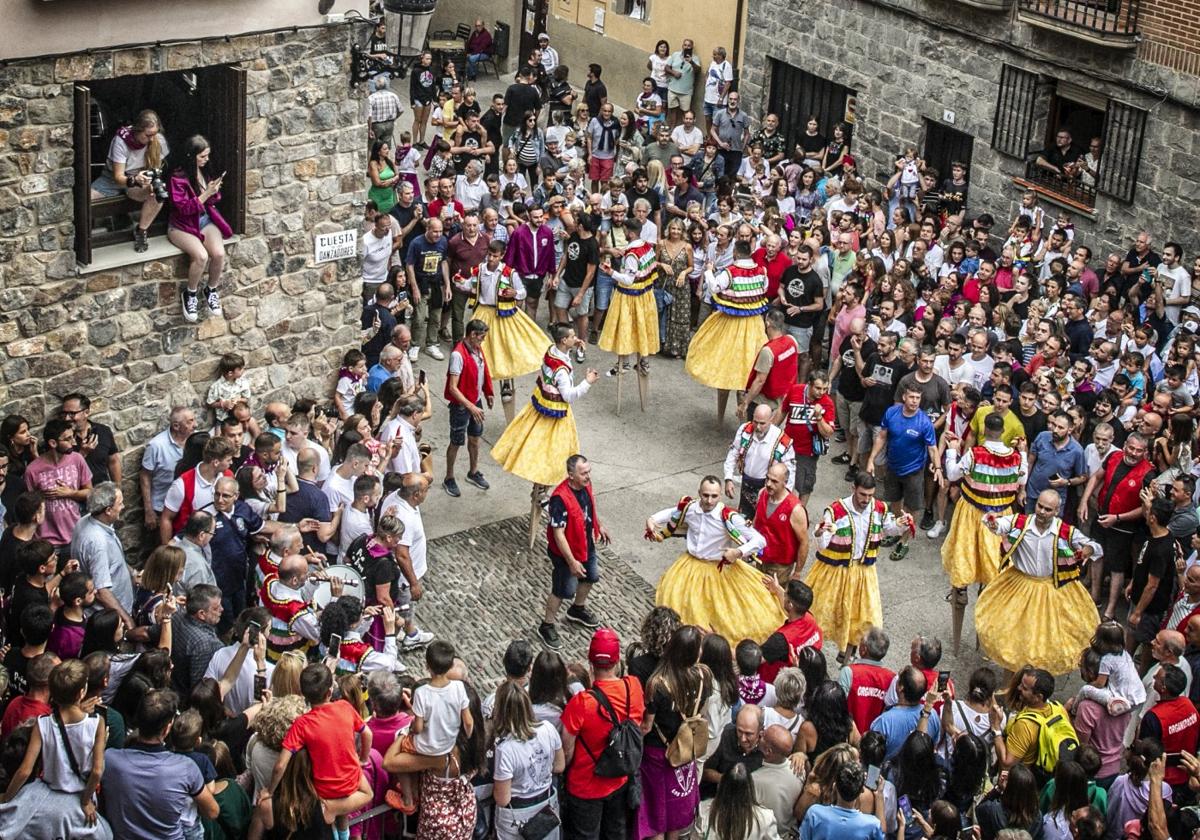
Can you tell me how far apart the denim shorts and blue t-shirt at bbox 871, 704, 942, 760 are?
18.8 ft

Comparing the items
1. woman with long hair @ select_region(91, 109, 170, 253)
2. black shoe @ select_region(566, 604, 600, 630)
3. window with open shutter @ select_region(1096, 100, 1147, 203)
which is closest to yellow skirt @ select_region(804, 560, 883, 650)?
black shoe @ select_region(566, 604, 600, 630)

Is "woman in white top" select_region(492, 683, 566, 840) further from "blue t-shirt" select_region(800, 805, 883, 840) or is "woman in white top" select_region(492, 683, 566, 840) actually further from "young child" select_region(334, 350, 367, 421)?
"young child" select_region(334, 350, 367, 421)

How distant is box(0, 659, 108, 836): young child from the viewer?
8273mm

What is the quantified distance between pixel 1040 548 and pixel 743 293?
4.56 meters

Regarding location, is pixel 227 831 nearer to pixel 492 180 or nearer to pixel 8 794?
pixel 8 794

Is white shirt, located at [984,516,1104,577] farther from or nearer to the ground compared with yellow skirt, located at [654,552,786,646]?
farther from the ground

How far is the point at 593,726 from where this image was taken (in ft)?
29.2

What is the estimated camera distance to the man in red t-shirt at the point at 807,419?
13.5 metres

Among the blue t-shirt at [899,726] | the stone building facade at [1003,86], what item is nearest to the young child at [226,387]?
the blue t-shirt at [899,726]

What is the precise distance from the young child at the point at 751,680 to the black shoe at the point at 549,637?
8.82 feet

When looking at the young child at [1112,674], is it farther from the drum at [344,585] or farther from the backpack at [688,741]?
the drum at [344,585]

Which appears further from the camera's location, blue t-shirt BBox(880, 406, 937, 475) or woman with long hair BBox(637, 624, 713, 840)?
blue t-shirt BBox(880, 406, 937, 475)

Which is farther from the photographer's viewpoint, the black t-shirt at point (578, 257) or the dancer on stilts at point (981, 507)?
the black t-shirt at point (578, 257)

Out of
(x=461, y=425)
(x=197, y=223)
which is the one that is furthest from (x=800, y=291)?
(x=197, y=223)
